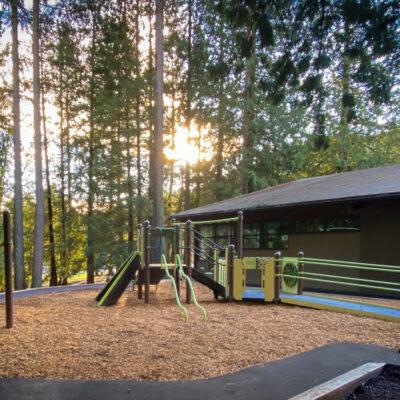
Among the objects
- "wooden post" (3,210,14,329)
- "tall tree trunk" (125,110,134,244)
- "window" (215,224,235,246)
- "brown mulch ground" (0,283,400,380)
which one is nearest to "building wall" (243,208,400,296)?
"window" (215,224,235,246)

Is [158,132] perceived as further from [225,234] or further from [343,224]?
[343,224]

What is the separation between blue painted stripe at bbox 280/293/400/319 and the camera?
803 cm

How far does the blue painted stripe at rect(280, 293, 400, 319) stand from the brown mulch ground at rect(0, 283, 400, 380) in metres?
0.21

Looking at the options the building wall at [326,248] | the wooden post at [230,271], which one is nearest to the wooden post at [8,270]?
the wooden post at [230,271]

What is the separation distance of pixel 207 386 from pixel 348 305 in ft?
18.6

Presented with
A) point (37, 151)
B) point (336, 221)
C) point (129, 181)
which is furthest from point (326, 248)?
point (129, 181)

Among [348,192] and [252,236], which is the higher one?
[348,192]

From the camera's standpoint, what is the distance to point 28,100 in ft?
65.3

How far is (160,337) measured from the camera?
6449mm

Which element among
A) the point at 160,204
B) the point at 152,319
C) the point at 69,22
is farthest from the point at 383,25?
the point at 69,22

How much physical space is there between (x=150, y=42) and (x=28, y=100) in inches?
337

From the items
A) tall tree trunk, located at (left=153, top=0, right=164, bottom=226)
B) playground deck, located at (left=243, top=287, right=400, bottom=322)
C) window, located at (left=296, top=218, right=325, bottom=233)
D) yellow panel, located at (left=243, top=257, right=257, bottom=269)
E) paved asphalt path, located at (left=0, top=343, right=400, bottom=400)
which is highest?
tall tree trunk, located at (left=153, top=0, right=164, bottom=226)

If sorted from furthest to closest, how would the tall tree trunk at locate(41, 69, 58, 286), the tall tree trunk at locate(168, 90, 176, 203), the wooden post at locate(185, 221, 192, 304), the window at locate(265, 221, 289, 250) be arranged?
the tall tree trunk at locate(41, 69, 58, 286), the tall tree trunk at locate(168, 90, 176, 203), the window at locate(265, 221, 289, 250), the wooden post at locate(185, 221, 192, 304)

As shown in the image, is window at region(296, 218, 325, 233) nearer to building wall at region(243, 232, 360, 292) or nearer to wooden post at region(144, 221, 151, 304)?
building wall at region(243, 232, 360, 292)
